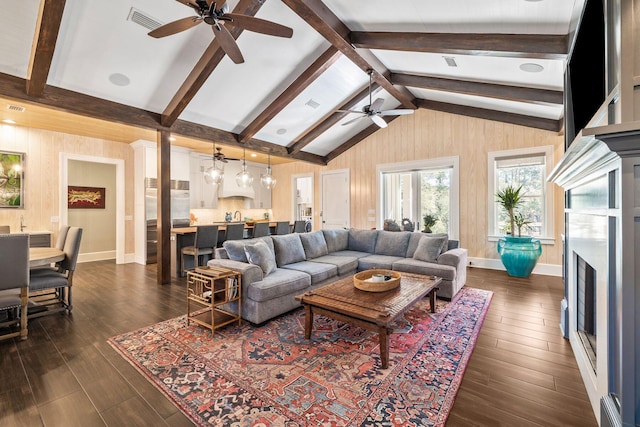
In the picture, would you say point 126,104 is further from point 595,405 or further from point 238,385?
point 595,405

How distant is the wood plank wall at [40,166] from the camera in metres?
5.25

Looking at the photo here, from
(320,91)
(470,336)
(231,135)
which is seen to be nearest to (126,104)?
(231,135)

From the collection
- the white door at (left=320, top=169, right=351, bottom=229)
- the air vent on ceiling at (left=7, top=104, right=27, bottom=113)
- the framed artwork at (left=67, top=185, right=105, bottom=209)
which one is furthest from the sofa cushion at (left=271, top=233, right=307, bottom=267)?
the framed artwork at (left=67, top=185, right=105, bottom=209)

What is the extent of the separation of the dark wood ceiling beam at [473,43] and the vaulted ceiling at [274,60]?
0.01 m

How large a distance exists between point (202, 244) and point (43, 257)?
2205mm

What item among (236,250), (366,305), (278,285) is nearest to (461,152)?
(366,305)

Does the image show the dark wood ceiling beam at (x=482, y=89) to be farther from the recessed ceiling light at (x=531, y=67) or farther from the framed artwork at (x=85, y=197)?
the framed artwork at (x=85, y=197)

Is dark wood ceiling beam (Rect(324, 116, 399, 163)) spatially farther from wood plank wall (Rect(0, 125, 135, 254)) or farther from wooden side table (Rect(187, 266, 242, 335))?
wood plank wall (Rect(0, 125, 135, 254))

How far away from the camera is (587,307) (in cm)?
220

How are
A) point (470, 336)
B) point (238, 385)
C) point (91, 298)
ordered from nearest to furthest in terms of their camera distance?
1. point (238, 385)
2. point (470, 336)
3. point (91, 298)

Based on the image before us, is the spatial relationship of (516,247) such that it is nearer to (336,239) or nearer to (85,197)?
(336,239)

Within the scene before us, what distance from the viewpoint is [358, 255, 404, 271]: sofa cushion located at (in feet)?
13.6

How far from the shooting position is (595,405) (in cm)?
168

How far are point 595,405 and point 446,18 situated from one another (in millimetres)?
3545
